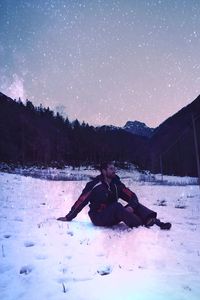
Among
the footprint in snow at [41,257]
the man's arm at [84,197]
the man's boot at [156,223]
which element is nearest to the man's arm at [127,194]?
the man's boot at [156,223]

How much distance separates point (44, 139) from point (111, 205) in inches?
4054

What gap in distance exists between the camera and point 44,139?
353 ft

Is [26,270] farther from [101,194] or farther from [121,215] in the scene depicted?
[101,194]

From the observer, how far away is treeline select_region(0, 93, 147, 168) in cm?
9131

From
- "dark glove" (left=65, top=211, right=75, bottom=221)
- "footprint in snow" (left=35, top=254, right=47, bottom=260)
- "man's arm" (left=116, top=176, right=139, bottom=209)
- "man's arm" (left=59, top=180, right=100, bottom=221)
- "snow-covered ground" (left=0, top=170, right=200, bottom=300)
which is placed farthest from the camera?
"dark glove" (left=65, top=211, right=75, bottom=221)

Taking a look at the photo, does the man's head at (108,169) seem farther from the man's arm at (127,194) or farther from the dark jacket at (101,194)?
the man's arm at (127,194)

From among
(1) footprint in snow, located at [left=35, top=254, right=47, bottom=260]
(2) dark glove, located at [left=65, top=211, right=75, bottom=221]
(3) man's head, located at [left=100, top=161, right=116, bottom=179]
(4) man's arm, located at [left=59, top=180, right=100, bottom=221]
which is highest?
(3) man's head, located at [left=100, top=161, right=116, bottom=179]

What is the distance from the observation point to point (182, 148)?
329 ft

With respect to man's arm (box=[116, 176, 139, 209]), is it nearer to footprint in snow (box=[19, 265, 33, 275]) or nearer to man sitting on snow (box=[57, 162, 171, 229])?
man sitting on snow (box=[57, 162, 171, 229])

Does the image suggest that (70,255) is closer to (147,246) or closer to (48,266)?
(48,266)

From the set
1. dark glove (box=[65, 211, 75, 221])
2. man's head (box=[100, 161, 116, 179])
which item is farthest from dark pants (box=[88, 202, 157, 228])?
man's head (box=[100, 161, 116, 179])

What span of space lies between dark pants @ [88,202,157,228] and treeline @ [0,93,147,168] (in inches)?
2882

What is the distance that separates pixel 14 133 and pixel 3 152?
1870cm

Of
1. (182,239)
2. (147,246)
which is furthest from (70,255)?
(182,239)
